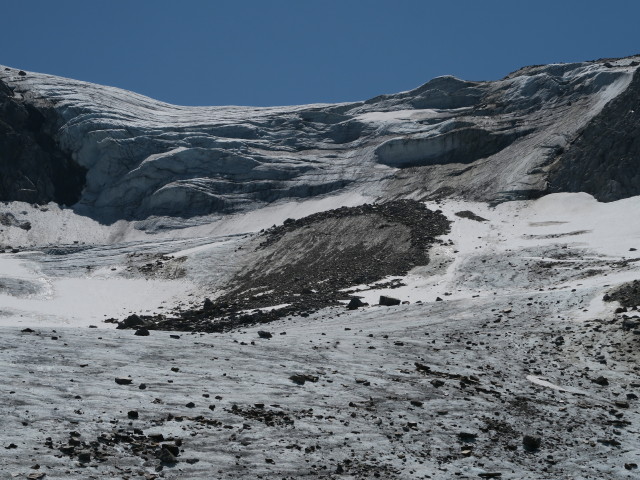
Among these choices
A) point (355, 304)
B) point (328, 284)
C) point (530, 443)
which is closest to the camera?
point (530, 443)

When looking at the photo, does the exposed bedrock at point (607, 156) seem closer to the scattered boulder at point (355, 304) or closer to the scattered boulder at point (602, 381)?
the scattered boulder at point (355, 304)

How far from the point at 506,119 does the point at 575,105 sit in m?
7.48

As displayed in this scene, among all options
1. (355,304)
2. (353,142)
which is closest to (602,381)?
(355,304)

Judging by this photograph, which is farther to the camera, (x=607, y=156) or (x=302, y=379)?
(x=607, y=156)

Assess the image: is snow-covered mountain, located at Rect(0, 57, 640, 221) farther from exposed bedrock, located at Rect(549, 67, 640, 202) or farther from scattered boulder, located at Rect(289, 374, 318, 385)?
scattered boulder, located at Rect(289, 374, 318, 385)

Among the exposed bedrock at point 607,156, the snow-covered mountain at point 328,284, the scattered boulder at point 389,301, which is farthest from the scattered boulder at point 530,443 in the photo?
the exposed bedrock at point 607,156

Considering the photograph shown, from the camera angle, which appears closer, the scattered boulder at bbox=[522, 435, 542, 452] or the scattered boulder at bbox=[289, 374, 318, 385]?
the scattered boulder at bbox=[522, 435, 542, 452]

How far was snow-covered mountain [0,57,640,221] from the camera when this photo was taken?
235ft

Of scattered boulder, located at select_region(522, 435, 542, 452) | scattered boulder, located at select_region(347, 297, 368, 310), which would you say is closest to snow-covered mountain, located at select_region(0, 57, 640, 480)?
scattered boulder, located at select_region(522, 435, 542, 452)

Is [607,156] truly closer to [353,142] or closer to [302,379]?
[353,142]

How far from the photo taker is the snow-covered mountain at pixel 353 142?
71.5m

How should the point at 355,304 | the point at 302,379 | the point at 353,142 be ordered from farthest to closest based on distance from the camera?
the point at 353,142
the point at 355,304
the point at 302,379

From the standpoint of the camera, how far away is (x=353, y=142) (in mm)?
97062

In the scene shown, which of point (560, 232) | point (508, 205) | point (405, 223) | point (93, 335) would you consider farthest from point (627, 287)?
point (508, 205)
